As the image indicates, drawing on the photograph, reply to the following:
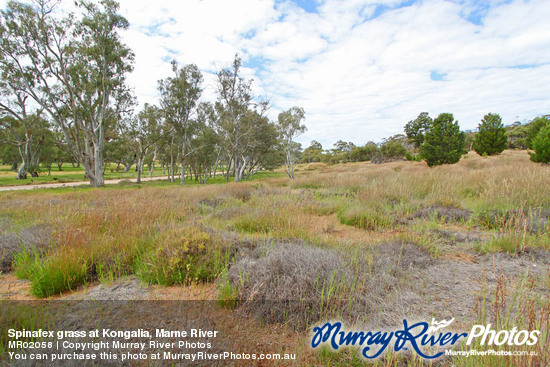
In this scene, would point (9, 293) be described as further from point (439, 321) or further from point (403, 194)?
point (403, 194)

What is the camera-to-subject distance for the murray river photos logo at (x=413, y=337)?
1624 mm

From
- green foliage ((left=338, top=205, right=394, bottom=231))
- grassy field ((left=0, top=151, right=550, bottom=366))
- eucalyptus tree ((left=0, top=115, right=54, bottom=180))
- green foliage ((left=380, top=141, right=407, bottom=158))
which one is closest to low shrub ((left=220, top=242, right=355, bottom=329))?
grassy field ((left=0, top=151, right=550, bottom=366))

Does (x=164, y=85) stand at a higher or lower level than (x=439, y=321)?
higher

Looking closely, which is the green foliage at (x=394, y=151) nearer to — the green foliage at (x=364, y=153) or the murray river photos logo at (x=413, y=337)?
the green foliage at (x=364, y=153)

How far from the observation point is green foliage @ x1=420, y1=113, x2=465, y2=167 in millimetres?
23875

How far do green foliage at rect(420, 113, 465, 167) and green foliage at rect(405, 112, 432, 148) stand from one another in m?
30.7

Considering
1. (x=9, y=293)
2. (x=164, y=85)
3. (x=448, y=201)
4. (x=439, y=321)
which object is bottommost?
(x=9, y=293)

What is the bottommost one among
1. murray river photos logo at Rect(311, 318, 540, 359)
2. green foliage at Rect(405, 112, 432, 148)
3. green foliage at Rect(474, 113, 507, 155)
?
murray river photos logo at Rect(311, 318, 540, 359)

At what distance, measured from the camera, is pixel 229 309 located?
2311 mm

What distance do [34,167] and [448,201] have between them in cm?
5041

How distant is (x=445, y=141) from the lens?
79.9 feet

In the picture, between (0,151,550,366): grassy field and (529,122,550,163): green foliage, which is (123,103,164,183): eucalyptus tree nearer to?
(0,151,550,366): grassy field

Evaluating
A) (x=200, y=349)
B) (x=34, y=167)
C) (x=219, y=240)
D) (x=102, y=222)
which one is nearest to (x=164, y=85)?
(x=34, y=167)

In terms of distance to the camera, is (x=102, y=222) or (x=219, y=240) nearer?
(x=219, y=240)
